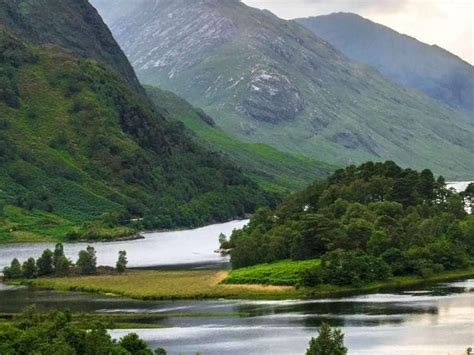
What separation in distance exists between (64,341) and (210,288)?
266 ft

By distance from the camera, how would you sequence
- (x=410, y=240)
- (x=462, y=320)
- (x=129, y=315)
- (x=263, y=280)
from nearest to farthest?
(x=462, y=320) → (x=129, y=315) → (x=263, y=280) → (x=410, y=240)

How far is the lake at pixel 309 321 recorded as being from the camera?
385ft

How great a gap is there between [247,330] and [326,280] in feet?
142

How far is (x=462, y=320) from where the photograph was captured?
130500 millimetres

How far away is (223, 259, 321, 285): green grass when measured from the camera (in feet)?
585

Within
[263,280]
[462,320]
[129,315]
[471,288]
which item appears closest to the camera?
[462,320]

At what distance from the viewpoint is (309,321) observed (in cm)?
13438

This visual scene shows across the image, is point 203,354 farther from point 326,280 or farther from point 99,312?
point 326,280

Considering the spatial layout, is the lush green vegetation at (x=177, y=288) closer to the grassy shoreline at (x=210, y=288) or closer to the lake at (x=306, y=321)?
the grassy shoreline at (x=210, y=288)

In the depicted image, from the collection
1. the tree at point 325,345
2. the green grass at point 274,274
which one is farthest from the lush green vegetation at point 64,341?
the green grass at point 274,274

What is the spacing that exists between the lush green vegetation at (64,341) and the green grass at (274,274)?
73.3 m

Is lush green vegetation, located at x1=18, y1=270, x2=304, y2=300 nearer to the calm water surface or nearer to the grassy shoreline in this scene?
the grassy shoreline

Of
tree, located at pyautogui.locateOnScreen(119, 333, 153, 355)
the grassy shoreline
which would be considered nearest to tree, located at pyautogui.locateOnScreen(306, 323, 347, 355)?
tree, located at pyautogui.locateOnScreen(119, 333, 153, 355)

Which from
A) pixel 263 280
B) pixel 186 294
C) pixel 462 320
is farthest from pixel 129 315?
pixel 462 320
